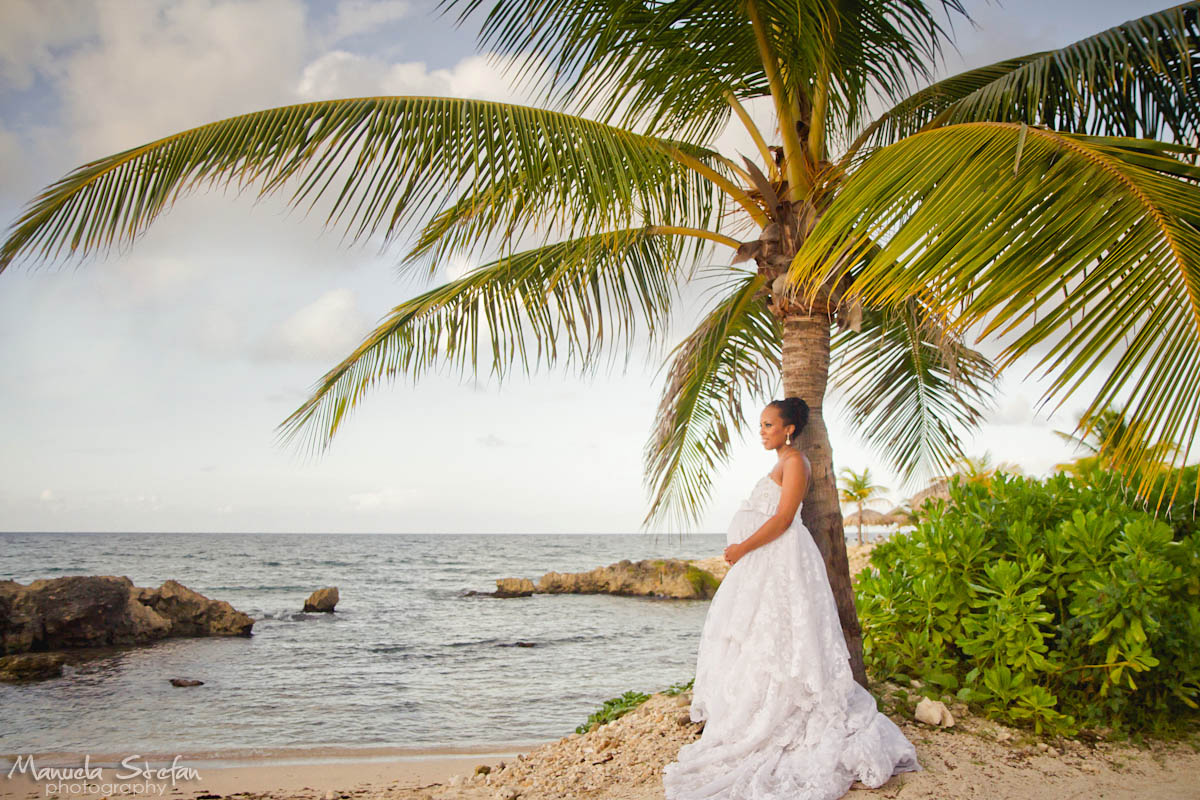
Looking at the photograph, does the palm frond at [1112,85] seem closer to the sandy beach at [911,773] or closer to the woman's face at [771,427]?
the woman's face at [771,427]

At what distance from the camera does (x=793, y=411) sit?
174 inches

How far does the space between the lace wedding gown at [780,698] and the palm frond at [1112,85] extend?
288cm

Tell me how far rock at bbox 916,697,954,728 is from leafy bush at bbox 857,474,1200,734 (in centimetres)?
33

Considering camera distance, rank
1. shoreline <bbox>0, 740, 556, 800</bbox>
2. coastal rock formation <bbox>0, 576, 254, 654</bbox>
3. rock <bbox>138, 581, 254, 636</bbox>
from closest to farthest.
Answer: shoreline <bbox>0, 740, 556, 800</bbox>
coastal rock formation <bbox>0, 576, 254, 654</bbox>
rock <bbox>138, 581, 254, 636</bbox>

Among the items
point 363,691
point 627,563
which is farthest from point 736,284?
point 627,563

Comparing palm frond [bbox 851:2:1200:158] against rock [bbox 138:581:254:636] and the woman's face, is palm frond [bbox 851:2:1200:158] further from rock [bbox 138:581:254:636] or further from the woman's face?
rock [bbox 138:581:254:636]

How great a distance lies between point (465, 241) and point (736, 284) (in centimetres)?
300

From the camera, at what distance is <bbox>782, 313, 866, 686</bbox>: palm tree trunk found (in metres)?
4.89

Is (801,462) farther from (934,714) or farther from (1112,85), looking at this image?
(1112,85)

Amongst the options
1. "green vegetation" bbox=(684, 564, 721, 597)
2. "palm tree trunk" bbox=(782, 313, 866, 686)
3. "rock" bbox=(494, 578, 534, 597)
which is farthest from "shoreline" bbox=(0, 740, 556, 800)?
"rock" bbox=(494, 578, 534, 597)

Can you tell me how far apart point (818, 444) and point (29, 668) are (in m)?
13.1

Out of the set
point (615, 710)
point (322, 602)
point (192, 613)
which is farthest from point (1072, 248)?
point (322, 602)

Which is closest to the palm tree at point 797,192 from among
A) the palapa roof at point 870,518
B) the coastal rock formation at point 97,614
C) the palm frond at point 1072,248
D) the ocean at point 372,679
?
the palm frond at point 1072,248

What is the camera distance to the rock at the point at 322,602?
23438 mm
